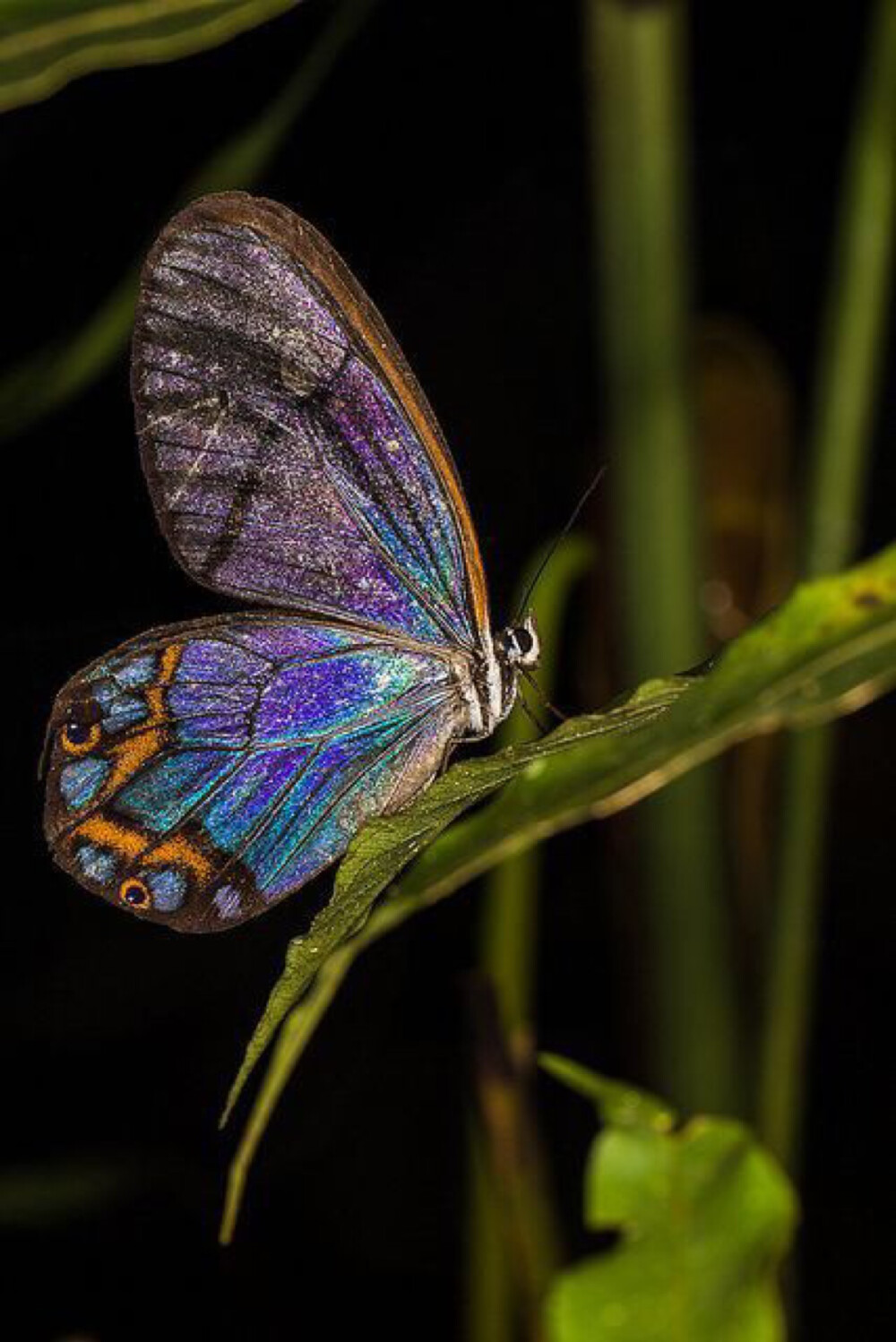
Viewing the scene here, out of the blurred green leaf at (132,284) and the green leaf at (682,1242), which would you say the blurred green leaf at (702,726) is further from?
the blurred green leaf at (132,284)

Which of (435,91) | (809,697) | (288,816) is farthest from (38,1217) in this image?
(435,91)

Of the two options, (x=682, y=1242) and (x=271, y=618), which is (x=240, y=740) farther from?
(x=682, y=1242)

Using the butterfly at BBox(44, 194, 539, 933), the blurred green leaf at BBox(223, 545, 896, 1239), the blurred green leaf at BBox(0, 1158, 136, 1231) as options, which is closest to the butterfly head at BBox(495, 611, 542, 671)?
the butterfly at BBox(44, 194, 539, 933)

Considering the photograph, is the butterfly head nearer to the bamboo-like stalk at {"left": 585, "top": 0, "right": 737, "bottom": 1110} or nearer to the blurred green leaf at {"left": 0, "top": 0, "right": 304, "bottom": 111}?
the bamboo-like stalk at {"left": 585, "top": 0, "right": 737, "bottom": 1110}

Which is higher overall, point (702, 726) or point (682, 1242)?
point (702, 726)

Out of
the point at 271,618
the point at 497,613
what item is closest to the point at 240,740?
the point at 271,618
